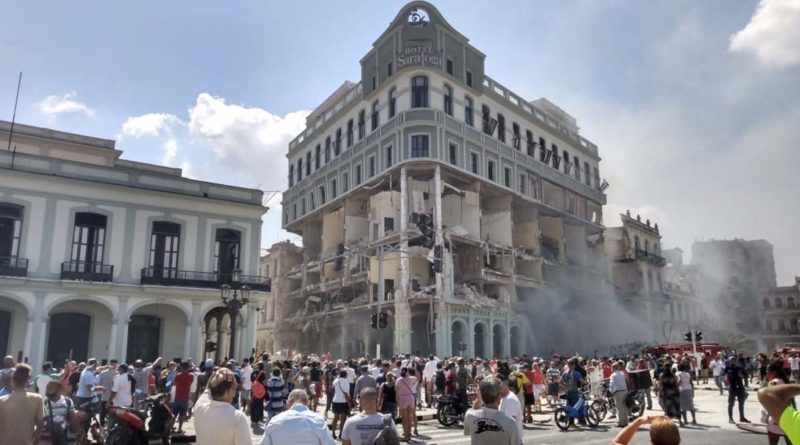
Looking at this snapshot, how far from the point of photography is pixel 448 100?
4369 cm

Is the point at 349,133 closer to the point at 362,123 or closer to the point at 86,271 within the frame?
the point at 362,123

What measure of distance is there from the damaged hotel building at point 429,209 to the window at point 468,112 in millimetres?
132

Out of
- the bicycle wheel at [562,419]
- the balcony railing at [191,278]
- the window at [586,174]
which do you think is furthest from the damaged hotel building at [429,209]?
the bicycle wheel at [562,419]

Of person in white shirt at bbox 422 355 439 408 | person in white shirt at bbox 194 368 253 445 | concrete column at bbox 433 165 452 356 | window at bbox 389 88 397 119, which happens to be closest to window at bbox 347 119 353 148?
window at bbox 389 88 397 119

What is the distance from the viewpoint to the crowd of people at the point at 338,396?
4.98 meters

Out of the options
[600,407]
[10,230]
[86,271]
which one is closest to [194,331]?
[86,271]

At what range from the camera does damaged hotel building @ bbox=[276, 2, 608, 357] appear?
133 ft

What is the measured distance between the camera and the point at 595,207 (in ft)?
200

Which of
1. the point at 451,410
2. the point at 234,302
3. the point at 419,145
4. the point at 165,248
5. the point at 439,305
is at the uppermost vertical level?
the point at 419,145

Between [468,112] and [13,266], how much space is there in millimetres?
32061

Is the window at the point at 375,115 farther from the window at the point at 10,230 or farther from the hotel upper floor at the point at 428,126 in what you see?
the window at the point at 10,230

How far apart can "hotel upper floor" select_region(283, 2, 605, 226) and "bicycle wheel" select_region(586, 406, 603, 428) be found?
26986mm

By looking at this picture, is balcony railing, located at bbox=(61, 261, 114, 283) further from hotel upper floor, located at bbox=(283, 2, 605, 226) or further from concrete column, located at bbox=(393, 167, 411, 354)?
hotel upper floor, located at bbox=(283, 2, 605, 226)

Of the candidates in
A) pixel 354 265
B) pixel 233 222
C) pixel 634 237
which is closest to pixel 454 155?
pixel 354 265
